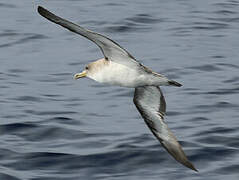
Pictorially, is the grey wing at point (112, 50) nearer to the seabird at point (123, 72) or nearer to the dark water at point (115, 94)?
the seabird at point (123, 72)

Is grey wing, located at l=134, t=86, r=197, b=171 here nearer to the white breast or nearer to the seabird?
the seabird

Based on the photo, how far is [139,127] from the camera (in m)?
15.6

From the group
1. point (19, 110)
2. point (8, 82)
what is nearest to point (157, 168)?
point (19, 110)

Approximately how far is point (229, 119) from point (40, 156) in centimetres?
356

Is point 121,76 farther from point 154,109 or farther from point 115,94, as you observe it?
point 115,94

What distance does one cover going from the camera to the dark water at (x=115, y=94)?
13.9m

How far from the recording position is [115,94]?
17.4 meters

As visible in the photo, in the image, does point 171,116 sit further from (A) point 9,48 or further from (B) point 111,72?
(A) point 9,48

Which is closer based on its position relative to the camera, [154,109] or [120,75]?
[120,75]

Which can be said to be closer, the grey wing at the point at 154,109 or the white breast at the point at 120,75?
the white breast at the point at 120,75

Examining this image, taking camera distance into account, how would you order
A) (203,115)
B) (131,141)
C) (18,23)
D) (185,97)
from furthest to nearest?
(18,23) → (185,97) → (203,115) → (131,141)

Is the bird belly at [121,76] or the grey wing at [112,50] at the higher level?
the grey wing at [112,50]

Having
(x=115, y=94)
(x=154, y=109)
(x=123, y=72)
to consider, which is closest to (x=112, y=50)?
(x=123, y=72)

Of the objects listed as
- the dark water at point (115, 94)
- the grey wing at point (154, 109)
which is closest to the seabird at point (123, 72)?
Answer: the grey wing at point (154, 109)
